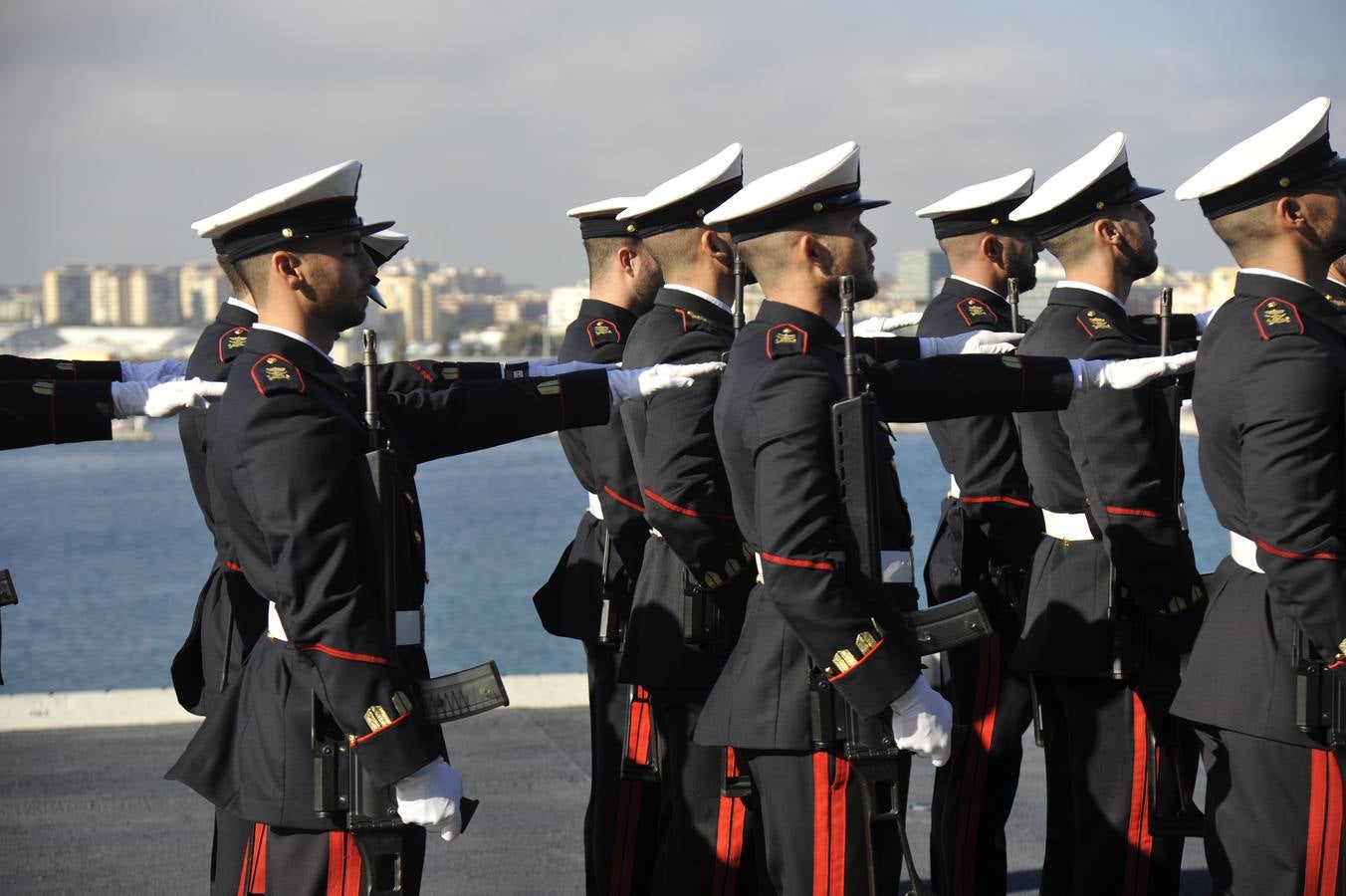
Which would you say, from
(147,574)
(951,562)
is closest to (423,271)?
(147,574)

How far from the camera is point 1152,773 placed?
4406 mm

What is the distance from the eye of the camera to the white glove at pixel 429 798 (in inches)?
128

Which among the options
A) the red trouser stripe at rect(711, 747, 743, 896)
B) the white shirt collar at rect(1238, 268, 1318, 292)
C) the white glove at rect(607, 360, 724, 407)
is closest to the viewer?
the white shirt collar at rect(1238, 268, 1318, 292)

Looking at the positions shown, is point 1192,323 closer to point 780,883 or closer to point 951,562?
point 951,562

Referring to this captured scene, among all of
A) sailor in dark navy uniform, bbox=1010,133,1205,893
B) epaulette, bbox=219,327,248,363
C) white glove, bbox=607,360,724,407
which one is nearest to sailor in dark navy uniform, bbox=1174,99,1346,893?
sailor in dark navy uniform, bbox=1010,133,1205,893

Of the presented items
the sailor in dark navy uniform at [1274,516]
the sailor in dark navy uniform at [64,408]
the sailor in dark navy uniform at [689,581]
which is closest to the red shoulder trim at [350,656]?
the sailor in dark navy uniform at [64,408]

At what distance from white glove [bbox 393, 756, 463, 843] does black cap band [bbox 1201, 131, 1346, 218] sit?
2.05 m

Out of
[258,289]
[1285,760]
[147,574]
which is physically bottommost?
[147,574]

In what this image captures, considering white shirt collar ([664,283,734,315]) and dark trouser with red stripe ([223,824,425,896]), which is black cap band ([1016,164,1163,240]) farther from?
dark trouser with red stripe ([223,824,425,896])

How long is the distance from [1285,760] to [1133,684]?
888 millimetres

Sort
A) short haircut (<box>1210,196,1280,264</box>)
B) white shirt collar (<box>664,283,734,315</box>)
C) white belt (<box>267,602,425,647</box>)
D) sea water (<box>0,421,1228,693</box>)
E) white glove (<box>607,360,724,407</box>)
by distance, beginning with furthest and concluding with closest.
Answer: sea water (<box>0,421,1228,693</box>) → white shirt collar (<box>664,283,734,315</box>) → white glove (<box>607,360,724,407</box>) → short haircut (<box>1210,196,1280,264</box>) → white belt (<box>267,602,425,647</box>)

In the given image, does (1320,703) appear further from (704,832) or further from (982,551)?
(982,551)

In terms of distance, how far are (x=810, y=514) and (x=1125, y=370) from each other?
103 cm

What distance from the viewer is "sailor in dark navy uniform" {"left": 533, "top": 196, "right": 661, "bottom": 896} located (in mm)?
4926
